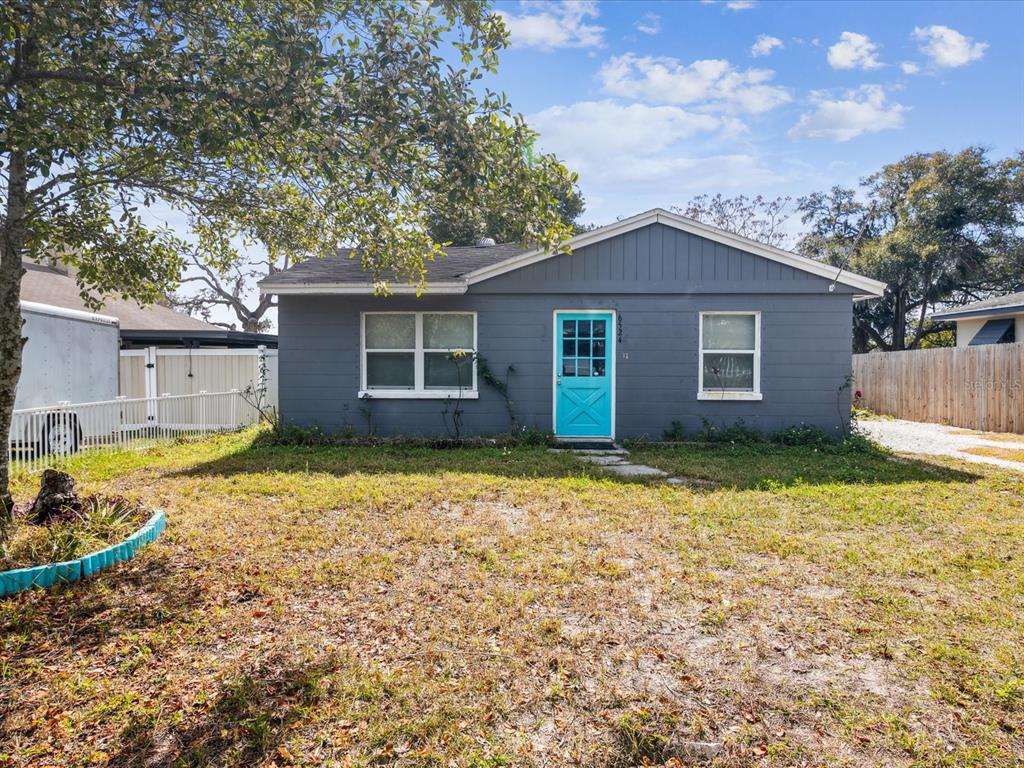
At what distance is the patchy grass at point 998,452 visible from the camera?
8.00m

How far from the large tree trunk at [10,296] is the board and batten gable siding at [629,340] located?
17.7 ft

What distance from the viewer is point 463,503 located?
5371mm

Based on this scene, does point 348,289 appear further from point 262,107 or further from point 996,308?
point 996,308

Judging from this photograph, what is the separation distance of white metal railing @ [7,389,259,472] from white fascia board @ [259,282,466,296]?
260 centimetres

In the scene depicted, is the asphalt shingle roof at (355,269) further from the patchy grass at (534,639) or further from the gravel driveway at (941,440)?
the gravel driveway at (941,440)

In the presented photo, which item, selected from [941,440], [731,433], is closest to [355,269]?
[731,433]

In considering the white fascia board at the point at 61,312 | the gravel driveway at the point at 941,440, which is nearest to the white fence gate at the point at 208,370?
the white fascia board at the point at 61,312

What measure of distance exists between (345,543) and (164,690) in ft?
5.97

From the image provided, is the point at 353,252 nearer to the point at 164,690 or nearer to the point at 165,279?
the point at 165,279

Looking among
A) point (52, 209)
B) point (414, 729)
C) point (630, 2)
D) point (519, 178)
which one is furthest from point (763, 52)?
point (414, 729)

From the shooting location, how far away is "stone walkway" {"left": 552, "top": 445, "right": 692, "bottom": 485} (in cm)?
654

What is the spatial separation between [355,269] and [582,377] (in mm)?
4318

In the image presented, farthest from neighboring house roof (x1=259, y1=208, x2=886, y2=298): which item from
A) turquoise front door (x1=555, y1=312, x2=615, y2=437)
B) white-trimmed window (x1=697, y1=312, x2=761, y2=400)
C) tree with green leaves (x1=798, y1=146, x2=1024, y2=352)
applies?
tree with green leaves (x1=798, y1=146, x2=1024, y2=352)

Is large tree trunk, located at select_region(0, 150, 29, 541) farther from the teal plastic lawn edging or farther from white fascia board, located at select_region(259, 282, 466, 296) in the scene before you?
white fascia board, located at select_region(259, 282, 466, 296)
